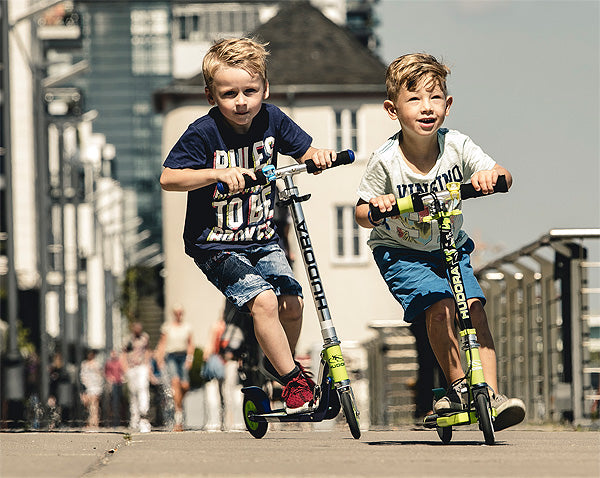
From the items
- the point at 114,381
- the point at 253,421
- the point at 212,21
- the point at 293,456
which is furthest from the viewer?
the point at 212,21

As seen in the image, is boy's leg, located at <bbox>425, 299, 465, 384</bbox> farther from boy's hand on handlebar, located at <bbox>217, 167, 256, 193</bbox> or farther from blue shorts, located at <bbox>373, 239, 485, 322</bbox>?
boy's hand on handlebar, located at <bbox>217, 167, 256, 193</bbox>

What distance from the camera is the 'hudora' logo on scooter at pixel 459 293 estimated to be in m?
6.20

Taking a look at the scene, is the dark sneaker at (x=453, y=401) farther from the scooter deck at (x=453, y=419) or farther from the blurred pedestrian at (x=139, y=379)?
the blurred pedestrian at (x=139, y=379)

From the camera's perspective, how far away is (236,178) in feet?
20.4

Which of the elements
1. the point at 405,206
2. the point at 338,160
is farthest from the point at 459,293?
the point at 338,160

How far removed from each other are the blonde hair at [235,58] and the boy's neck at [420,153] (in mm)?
719

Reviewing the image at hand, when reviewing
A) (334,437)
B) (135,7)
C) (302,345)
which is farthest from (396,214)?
(135,7)

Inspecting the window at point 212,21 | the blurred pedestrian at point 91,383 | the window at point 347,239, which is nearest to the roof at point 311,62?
the window at point 347,239

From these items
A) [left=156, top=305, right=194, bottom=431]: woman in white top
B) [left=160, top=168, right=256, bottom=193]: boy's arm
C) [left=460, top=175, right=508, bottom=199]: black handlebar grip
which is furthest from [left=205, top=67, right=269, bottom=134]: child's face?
[left=156, top=305, right=194, bottom=431]: woman in white top

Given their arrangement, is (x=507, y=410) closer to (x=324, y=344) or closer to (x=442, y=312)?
(x=442, y=312)

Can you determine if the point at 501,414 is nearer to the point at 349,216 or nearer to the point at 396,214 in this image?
the point at 396,214

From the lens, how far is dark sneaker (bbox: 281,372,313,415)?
6.47m

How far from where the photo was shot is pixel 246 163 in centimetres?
677

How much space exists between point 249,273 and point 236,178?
60cm
